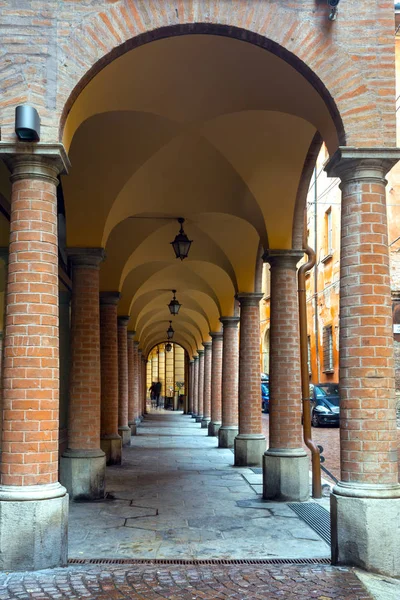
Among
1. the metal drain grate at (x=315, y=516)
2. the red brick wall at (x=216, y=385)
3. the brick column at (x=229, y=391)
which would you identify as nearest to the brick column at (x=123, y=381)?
the brick column at (x=229, y=391)

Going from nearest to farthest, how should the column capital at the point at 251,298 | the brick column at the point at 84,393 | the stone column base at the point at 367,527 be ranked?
the stone column base at the point at 367,527, the brick column at the point at 84,393, the column capital at the point at 251,298

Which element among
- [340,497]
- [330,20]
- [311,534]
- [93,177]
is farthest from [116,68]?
[311,534]

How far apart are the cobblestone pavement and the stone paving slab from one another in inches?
19.1

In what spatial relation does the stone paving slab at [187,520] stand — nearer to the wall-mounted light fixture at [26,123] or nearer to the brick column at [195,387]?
the wall-mounted light fixture at [26,123]

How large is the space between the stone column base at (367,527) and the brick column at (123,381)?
11192mm

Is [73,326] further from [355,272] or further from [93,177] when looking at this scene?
[355,272]

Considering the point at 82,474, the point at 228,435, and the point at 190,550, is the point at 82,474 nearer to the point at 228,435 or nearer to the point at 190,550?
the point at 190,550

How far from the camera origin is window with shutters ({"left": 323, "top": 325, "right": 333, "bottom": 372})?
27000 millimetres

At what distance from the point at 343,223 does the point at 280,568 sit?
306 centimetres

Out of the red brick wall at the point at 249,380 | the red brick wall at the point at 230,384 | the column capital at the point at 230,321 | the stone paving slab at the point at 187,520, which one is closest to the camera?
the stone paving slab at the point at 187,520

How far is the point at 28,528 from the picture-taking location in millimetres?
5449

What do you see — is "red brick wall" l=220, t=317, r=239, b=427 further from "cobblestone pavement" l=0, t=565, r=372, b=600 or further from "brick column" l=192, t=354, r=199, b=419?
"brick column" l=192, t=354, r=199, b=419

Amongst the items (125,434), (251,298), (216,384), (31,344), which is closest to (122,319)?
(125,434)

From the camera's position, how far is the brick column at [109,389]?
13.1 meters
